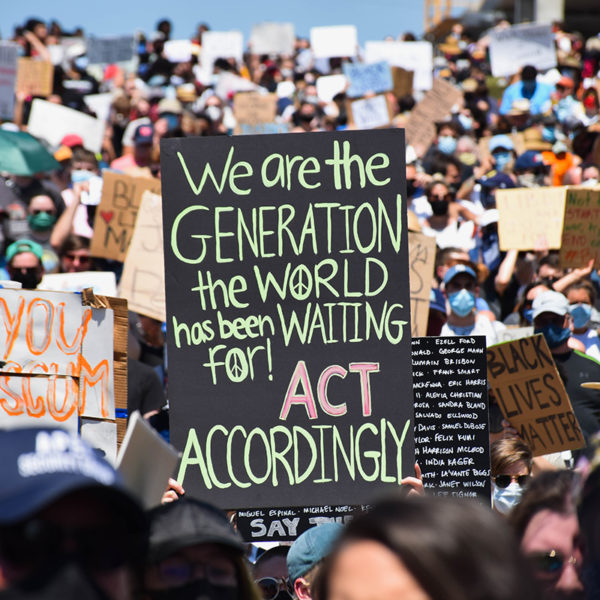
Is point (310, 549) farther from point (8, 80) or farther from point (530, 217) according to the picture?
point (8, 80)

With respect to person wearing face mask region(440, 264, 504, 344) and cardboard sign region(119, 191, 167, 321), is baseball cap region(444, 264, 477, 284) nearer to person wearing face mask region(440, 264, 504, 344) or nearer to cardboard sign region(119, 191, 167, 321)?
person wearing face mask region(440, 264, 504, 344)

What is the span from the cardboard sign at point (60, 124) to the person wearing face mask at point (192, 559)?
9.28 m

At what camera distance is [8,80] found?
11.2 meters

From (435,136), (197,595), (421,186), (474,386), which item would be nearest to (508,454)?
(474,386)

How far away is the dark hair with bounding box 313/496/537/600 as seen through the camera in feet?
5.27

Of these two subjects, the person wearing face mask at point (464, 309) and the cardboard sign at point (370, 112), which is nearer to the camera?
the person wearing face mask at point (464, 309)

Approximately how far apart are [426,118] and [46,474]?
1041cm

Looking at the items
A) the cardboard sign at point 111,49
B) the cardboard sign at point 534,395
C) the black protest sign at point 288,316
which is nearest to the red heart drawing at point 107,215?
the cardboard sign at point 534,395

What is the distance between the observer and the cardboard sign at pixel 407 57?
1636 centimetres

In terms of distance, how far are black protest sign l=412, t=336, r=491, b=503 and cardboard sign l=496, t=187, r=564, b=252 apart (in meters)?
2.95

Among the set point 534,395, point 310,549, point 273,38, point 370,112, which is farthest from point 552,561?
point 273,38

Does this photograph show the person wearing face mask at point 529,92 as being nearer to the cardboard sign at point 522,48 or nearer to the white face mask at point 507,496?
the cardboard sign at point 522,48

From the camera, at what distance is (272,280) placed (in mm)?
4379

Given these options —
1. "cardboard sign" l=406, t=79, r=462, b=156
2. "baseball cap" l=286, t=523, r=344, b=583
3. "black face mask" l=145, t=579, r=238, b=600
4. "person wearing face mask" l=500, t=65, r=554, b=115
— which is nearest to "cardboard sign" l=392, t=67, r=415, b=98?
"person wearing face mask" l=500, t=65, r=554, b=115
